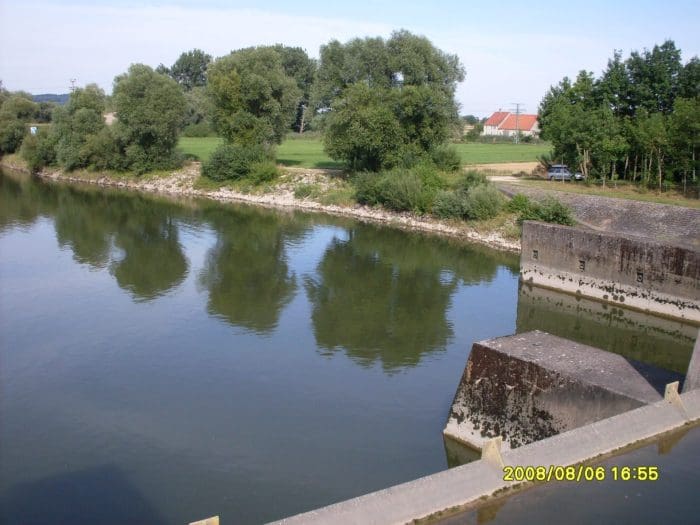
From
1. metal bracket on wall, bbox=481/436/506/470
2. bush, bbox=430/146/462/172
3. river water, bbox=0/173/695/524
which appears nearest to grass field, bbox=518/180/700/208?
bush, bbox=430/146/462/172

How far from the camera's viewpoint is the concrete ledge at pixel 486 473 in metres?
7.02

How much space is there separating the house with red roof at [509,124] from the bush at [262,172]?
6403 centimetres

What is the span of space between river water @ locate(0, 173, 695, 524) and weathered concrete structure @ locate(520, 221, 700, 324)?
565mm

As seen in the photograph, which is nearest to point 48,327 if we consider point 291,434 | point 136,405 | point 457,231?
point 136,405

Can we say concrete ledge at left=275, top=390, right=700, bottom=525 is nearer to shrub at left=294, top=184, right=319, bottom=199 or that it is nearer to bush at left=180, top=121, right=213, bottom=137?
shrub at left=294, top=184, right=319, bottom=199

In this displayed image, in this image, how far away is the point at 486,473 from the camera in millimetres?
7824

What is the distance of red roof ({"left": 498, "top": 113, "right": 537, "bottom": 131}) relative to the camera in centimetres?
10616

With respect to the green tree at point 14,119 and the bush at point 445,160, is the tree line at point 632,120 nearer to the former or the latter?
the bush at point 445,160

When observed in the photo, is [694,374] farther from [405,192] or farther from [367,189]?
[367,189]

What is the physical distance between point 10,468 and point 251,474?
402 cm

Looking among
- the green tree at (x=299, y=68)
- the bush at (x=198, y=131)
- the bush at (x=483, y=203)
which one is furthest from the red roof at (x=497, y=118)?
the bush at (x=483, y=203)

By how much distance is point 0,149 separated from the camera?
61.4m

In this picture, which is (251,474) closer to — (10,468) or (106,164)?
(10,468)
